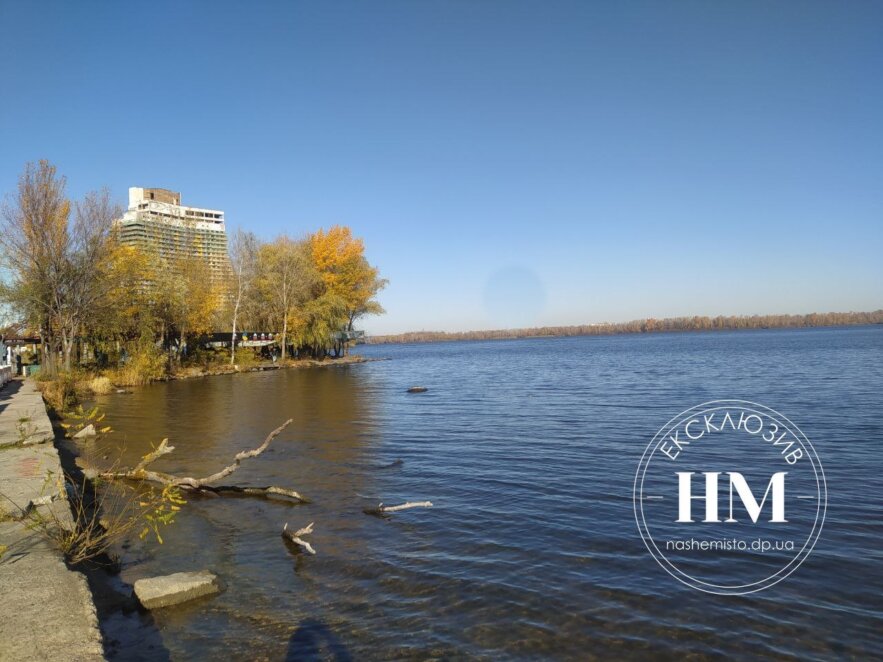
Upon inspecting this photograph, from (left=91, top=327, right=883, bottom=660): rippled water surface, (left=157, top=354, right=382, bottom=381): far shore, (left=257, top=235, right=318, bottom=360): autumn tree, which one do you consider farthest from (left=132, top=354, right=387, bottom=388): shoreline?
(left=91, top=327, right=883, bottom=660): rippled water surface

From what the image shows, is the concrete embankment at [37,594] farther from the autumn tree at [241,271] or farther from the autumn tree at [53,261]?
the autumn tree at [241,271]

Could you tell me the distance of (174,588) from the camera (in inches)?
259

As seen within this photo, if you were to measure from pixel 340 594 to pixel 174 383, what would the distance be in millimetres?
37070

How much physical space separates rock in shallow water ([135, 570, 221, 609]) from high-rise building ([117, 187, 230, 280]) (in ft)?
132

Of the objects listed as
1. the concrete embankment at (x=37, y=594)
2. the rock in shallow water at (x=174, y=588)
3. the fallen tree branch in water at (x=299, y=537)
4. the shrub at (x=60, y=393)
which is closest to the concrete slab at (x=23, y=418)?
the shrub at (x=60, y=393)

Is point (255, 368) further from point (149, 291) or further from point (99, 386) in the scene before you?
point (99, 386)

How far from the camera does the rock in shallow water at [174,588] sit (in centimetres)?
643

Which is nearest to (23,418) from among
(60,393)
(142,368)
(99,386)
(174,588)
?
(174,588)

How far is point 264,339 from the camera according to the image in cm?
5931

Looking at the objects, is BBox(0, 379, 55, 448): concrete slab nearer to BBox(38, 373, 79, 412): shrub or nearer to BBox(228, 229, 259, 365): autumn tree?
BBox(38, 373, 79, 412): shrub

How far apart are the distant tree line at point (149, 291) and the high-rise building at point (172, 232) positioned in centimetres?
67

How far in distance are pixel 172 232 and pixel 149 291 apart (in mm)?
9728

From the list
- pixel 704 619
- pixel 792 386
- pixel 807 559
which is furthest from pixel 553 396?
pixel 704 619

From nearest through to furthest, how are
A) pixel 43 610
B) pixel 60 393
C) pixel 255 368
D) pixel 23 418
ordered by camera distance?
pixel 43 610 < pixel 23 418 < pixel 60 393 < pixel 255 368
